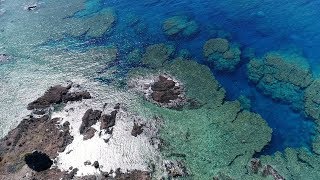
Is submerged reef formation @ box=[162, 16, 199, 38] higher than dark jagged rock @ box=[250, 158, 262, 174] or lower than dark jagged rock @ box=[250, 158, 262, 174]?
higher

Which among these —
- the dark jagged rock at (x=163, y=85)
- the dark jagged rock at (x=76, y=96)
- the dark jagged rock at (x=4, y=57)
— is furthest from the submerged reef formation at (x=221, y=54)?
the dark jagged rock at (x=4, y=57)

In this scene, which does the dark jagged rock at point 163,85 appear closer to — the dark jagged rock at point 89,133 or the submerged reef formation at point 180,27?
the dark jagged rock at point 89,133

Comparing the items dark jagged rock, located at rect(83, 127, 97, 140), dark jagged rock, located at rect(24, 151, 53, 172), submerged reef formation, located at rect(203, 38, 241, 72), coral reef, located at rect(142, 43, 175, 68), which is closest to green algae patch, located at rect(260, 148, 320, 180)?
submerged reef formation, located at rect(203, 38, 241, 72)

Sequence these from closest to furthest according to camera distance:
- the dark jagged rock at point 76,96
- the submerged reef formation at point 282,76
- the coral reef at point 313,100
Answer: the coral reef at point 313,100
the dark jagged rock at point 76,96
the submerged reef formation at point 282,76

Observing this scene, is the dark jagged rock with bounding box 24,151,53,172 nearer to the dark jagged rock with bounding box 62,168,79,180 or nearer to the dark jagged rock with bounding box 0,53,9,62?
the dark jagged rock with bounding box 62,168,79,180

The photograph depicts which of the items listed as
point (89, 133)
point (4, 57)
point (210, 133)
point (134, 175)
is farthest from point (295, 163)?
point (4, 57)

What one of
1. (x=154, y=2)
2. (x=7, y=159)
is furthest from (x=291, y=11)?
(x=7, y=159)

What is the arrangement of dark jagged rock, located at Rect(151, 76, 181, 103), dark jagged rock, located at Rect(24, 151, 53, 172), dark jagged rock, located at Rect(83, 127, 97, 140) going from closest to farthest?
dark jagged rock, located at Rect(24, 151, 53, 172) < dark jagged rock, located at Rect(83, 127, 97, 140) < dark jagged rock, located at Rect(151, 76, 181, 103)

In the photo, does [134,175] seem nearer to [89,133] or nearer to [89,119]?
[89,133]
